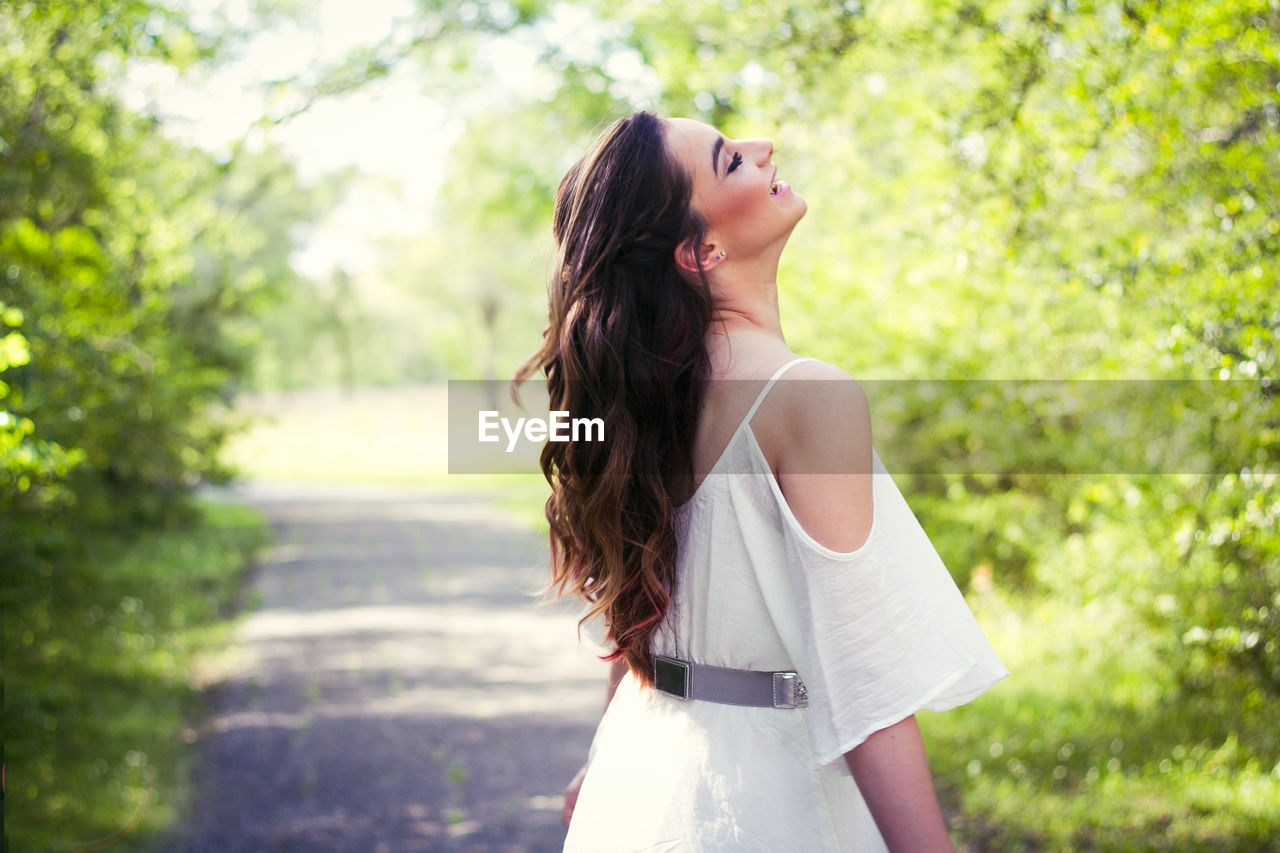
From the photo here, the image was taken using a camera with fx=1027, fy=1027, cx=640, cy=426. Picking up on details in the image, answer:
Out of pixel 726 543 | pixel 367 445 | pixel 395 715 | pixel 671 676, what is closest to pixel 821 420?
pixel 726 543

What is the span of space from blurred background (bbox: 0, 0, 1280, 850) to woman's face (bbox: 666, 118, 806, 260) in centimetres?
49

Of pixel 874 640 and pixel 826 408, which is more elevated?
pixel 826 408

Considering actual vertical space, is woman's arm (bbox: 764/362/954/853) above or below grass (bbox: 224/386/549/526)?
above

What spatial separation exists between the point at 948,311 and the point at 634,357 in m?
5.11

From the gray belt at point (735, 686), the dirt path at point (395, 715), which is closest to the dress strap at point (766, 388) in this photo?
the gray belt at point (735, 686)

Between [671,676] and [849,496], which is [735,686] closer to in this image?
[671,676]

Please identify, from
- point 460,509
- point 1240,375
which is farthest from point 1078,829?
point 460,509

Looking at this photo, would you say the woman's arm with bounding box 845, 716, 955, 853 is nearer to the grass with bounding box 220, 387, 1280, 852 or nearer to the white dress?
the white dress

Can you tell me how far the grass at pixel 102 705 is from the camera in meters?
4.70

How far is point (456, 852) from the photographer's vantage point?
4781 mm

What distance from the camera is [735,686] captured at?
5.01 ft

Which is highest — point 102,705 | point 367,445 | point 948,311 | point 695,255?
point 695,255

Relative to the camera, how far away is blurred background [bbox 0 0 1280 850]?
3.87 metres

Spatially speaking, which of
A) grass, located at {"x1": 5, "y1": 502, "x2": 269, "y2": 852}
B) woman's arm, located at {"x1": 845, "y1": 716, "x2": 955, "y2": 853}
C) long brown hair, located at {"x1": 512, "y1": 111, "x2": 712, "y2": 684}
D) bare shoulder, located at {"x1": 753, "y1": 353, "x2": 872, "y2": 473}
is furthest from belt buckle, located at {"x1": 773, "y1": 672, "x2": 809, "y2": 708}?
grass, located at {"x1": 5, "y1": 502, "x2": 269, "y2": 852}
